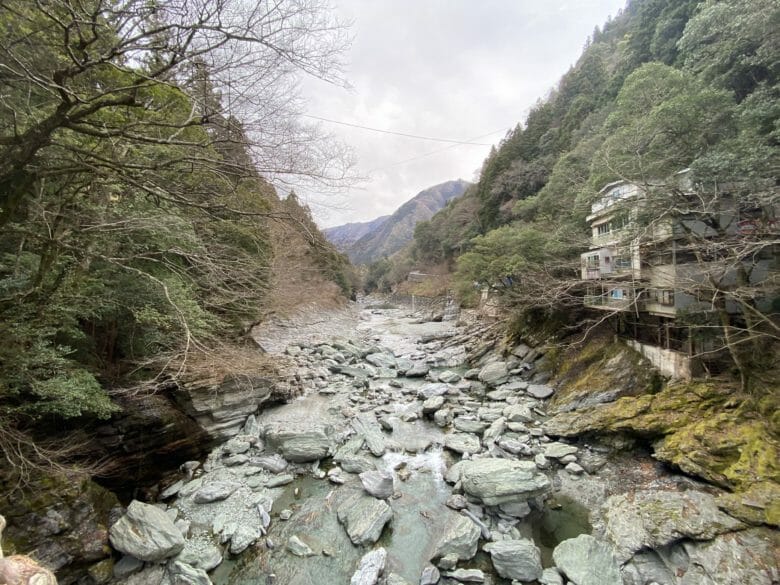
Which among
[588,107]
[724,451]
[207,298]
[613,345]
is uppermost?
[588,107]

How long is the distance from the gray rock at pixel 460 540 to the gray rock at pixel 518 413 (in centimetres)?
363

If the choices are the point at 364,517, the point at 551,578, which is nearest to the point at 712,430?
the point at 551,578

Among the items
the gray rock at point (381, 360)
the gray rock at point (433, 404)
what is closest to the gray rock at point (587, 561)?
the gray rock at point (433, 404)

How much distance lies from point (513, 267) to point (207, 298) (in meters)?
9.62

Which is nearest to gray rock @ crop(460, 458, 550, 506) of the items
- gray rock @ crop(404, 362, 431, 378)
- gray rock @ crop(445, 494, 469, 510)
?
gray rock @ crop(445, 494, 469, 510)

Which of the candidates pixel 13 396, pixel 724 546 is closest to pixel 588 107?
Result: pixel 724 546

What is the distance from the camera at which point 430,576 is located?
4031mm

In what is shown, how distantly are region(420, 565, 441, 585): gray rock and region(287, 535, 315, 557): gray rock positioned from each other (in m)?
1.53

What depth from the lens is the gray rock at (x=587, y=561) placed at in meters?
3.97

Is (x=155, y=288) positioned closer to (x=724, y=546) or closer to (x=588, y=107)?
(x=724, y=546)

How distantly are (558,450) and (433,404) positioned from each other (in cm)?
309

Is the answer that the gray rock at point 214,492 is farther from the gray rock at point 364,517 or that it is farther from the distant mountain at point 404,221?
the distant mountain at point 404,221

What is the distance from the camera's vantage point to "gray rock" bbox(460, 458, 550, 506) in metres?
5.13

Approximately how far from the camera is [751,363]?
593cm
